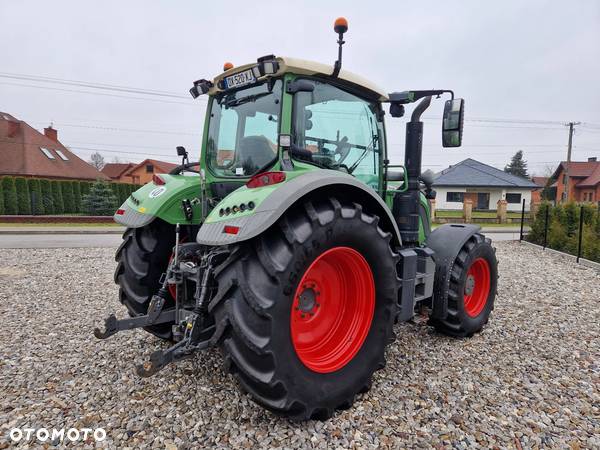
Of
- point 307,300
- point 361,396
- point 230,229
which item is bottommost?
point 361,396

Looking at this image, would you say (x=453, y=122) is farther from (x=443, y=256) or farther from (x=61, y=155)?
(x=61, y=155)

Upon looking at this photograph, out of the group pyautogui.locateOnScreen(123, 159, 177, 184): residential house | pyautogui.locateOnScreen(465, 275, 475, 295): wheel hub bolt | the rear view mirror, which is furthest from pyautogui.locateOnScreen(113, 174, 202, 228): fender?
pyautogui.locateOnScreen(123, 159, 177, 184): residential house

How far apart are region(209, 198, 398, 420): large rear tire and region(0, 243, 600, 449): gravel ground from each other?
0.26 metres

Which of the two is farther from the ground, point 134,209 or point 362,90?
point 362,90

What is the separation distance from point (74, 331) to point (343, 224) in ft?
10.4

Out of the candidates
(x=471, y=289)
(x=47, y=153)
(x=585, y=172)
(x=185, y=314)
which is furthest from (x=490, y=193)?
(x=185, y=314)

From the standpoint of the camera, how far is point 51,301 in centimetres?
506

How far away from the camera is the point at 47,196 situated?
21562mm

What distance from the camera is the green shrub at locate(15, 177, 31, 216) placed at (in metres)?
20.0

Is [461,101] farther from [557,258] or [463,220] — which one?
[463,220]

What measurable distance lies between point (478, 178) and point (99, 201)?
29.9 m

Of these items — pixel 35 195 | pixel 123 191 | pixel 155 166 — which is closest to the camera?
pixel 35 195

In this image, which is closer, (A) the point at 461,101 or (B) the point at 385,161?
(A) the point at 461,101

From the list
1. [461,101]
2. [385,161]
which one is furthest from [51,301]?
[461,101]
